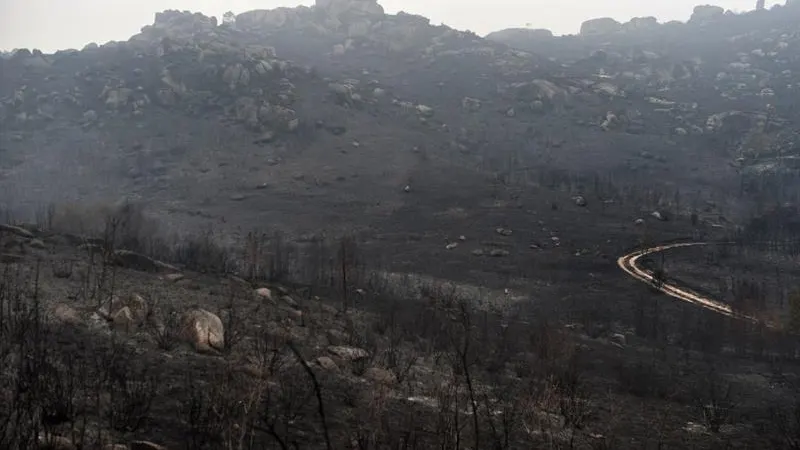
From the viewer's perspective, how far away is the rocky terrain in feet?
27.6

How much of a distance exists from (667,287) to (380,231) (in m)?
19.1

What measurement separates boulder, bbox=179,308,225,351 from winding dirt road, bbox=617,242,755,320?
21.8m

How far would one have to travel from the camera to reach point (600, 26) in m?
148

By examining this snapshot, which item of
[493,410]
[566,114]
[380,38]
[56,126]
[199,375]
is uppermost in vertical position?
[380,38]

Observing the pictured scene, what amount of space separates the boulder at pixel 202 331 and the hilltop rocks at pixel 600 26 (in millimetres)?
152285

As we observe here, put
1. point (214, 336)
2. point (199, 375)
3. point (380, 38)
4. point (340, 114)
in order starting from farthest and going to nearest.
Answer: point (380, 38) → point (340, 114) → point (214, 336) → point (199, 375)

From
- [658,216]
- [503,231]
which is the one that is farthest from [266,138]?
[658,216]

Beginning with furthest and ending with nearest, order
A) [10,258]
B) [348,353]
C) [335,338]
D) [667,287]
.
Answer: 1. [667,287]
2. [10,258]
3. [335,338]
4. [348,353]

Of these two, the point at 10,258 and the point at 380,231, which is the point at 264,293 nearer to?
the point at 10,258

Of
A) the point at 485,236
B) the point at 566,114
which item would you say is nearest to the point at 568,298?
the point at 485,236

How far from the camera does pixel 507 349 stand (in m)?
16.1

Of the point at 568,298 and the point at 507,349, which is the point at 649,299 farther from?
the point at 507,349

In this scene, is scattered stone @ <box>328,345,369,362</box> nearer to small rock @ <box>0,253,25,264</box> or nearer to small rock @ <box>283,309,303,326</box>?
small rock @ <box>283,309,303,326</box>

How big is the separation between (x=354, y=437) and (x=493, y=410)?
3189 millimetres
